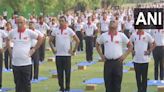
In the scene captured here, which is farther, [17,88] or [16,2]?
[16,2]

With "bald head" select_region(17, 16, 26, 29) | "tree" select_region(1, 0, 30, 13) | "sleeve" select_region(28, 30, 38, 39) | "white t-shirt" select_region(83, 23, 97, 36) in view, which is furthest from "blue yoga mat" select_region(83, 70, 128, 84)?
"tree" select_region(1, 0, 30, 13)

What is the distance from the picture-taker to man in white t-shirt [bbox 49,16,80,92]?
51.6 feet

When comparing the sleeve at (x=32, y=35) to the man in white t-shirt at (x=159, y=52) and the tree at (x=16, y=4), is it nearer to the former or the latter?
the man in white t-shirt at (x=159, y=52)

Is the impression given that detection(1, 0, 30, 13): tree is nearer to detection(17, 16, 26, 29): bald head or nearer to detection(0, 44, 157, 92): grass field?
detection(0, 44, 157, 92): grass field

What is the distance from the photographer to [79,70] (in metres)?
22.4

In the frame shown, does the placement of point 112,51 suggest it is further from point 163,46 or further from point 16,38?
point 163,46

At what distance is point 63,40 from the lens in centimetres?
1589

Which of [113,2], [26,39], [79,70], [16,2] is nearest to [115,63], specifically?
[26,39]

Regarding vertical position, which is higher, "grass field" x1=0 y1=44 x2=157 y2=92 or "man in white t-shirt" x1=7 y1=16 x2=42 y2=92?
"man in white t-shirt" x1=7 y1=16 x2=42 y2=92

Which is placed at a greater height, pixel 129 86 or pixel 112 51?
pixel 112 51

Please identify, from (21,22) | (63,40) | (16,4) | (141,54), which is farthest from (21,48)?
(16,4)

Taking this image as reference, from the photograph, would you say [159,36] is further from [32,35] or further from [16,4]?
[16,4]

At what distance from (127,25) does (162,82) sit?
1473 cm

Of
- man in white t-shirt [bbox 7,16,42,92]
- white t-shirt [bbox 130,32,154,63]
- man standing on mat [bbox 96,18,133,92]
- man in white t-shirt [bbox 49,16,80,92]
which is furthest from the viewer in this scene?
man in white t-shirt [bbox 49,16,80,92]
